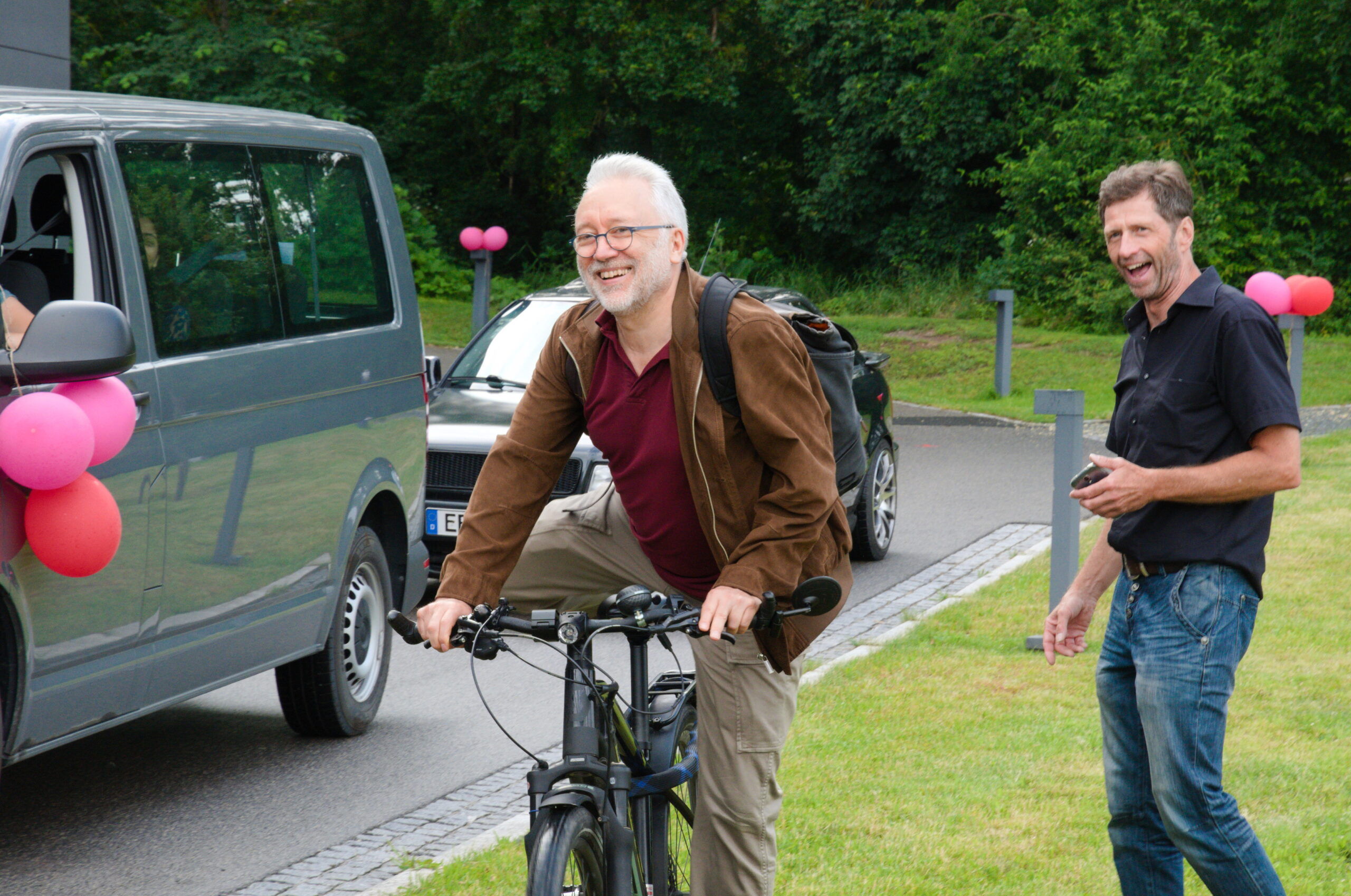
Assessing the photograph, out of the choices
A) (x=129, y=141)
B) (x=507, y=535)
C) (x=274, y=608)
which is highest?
(x=129, y=141)

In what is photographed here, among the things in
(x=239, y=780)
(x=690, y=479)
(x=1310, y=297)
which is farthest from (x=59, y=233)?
(x=1310, y=297)

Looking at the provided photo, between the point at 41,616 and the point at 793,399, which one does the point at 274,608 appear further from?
the point at 793,399

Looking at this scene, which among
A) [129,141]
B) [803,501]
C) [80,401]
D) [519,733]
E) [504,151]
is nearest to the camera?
[803,501]

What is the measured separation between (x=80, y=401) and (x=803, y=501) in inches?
74.2

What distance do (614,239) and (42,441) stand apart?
4.72ft

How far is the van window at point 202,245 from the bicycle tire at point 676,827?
7.48ft

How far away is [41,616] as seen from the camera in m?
4.28

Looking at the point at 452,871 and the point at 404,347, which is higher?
the point at 404,347

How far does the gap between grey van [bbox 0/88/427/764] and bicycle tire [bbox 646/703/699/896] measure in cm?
162

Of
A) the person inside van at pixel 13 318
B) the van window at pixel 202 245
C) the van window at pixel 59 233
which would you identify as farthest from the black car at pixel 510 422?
the person inside van at pixel 13 318

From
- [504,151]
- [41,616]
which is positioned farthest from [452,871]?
[504,151]

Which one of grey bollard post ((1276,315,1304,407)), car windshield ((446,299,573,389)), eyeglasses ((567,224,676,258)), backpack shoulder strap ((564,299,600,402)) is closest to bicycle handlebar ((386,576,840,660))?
backpack shoulder strap ((564,299,600,402))

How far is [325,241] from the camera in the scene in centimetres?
622

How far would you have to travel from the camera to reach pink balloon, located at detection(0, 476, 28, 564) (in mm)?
3719
